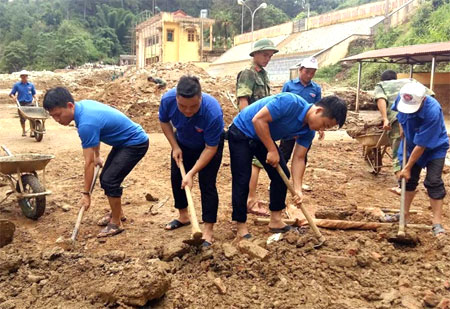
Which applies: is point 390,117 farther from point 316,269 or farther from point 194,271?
point 194,271

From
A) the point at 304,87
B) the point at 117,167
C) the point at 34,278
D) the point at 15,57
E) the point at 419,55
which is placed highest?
the point at 15,57

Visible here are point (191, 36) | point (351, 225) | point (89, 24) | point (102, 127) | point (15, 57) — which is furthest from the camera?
point (89, 24)

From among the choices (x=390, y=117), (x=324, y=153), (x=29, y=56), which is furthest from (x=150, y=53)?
(x=390, y=117)

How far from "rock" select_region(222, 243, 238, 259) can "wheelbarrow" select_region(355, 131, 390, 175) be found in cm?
341

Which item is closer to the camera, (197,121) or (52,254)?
(52,254)

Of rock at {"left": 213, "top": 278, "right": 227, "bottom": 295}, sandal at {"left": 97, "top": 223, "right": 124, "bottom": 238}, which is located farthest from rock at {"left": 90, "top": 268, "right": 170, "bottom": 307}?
sandal at {"left": 97, "top": 223, "right": 124, "bottom": 238}

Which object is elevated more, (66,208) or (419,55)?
(419,55)

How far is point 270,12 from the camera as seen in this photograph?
48031 mm

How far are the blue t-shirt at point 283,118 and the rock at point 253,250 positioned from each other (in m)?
0.91

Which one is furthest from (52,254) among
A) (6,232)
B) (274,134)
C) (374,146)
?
(374,146)

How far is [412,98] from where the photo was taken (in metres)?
3.76

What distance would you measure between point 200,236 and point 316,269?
90 centimetres

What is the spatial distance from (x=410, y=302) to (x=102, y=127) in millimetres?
2800

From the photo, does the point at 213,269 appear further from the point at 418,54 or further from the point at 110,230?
the point at 418,54
